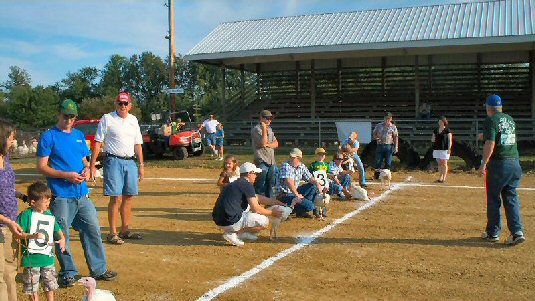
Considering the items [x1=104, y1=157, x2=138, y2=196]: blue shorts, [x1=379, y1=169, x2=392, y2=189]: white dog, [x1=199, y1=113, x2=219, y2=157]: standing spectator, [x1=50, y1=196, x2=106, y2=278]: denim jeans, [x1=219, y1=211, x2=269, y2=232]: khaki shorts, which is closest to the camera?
[x1=50, y1=196, x2=106, y2=278]: denim jeans

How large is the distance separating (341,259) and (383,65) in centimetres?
2358

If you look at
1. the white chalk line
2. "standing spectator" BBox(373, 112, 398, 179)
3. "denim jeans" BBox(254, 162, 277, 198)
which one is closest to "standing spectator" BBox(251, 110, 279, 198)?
"denim jeans" BBox(254, 162, 277, 198)

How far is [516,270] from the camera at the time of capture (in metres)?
5.77

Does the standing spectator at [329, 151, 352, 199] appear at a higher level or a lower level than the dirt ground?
higher

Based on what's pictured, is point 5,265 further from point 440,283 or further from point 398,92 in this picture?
point 398,92

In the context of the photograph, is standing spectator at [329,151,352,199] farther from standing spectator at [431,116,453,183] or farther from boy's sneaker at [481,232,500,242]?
boy's sneaker at [481,232,500,242]

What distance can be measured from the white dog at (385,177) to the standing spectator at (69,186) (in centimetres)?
788

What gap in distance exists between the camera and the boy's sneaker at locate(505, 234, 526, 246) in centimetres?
675

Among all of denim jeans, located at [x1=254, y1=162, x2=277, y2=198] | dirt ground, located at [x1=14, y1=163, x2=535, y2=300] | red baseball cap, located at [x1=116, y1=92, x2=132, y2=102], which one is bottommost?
dirt ground, located at [x1=14, y1=163, x2=535, y2=300]

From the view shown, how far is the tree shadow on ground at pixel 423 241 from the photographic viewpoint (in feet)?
22.7

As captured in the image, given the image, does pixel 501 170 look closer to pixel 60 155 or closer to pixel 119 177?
pixel 119 177

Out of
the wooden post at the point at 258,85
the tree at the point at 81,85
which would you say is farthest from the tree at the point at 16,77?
the wooden post at the point at 258,85

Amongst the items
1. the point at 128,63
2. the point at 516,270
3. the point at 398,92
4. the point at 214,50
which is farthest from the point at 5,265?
the point at 128,63

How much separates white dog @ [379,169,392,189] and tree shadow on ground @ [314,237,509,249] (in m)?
5.03
